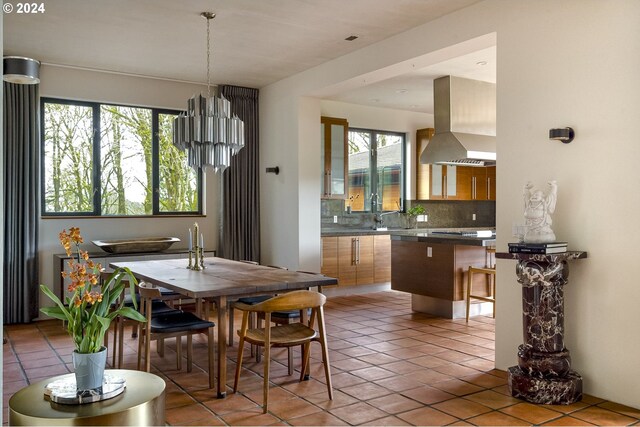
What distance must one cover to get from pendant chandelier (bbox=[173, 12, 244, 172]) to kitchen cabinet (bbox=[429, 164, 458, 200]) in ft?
15.5

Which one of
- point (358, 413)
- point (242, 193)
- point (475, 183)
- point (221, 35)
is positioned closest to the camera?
point (358, 413)

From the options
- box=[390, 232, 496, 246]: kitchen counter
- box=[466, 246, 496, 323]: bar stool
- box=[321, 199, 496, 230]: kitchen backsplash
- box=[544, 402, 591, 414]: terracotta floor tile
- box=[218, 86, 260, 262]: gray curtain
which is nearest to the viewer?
box=[544, 402, 591, 414]: terracotta floor tile

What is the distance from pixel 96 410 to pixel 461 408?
220 centimetres

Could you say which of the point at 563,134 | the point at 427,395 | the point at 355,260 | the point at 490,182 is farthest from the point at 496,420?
the point at 490,182

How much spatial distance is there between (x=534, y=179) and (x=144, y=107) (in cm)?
473

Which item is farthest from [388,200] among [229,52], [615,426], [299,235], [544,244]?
[615,426]

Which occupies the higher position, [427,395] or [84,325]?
[84,325]

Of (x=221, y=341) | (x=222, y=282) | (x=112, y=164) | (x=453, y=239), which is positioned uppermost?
(x=112, y=164)

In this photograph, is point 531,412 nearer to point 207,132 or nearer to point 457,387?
point 457,387

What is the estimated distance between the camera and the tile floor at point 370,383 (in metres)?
3.21

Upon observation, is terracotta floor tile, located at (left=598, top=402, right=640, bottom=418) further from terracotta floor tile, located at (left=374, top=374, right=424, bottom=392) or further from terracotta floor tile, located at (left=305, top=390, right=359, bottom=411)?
terracotta floor tile, located at (left=305, top=390, right=359, bottom=411)

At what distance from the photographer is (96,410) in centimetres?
192

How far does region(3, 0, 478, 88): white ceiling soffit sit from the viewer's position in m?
4.43

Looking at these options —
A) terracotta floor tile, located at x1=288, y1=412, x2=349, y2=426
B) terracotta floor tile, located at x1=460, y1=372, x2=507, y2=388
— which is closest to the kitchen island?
terracotta floor tile, located at x1=460, y1=372, x2=507, y2=388
